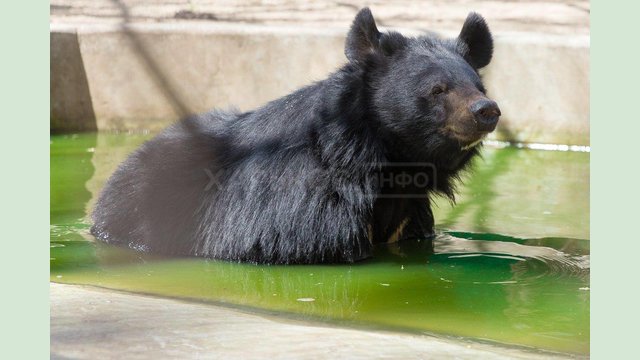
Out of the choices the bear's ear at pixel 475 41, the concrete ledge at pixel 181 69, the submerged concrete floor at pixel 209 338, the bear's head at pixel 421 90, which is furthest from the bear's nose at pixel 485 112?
the concrete ledge at pixel 181 69

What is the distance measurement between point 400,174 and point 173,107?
562cm

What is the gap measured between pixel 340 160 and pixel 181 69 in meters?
5.64

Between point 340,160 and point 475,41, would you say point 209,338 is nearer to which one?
point 340,160

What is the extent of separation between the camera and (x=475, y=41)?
725 centimetres

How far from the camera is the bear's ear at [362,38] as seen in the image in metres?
6.86

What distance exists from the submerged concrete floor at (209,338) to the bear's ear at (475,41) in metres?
2.68

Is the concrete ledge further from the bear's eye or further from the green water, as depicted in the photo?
the bear's eye

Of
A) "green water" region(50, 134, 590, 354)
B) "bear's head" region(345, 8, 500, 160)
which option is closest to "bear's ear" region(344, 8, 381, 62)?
"bear's head" region(345, 8, 500, 160)

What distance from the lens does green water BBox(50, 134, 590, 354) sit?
561cm

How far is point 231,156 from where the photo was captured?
23.5ft

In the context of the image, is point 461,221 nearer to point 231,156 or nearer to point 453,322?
point 231,156

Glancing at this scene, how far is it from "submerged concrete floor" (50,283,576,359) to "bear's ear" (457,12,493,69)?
2.68 meters

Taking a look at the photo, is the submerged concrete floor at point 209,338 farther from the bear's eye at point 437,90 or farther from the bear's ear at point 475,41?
the bear's ear at point 475,41

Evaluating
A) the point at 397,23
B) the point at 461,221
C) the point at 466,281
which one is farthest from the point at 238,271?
the point at 397,23
